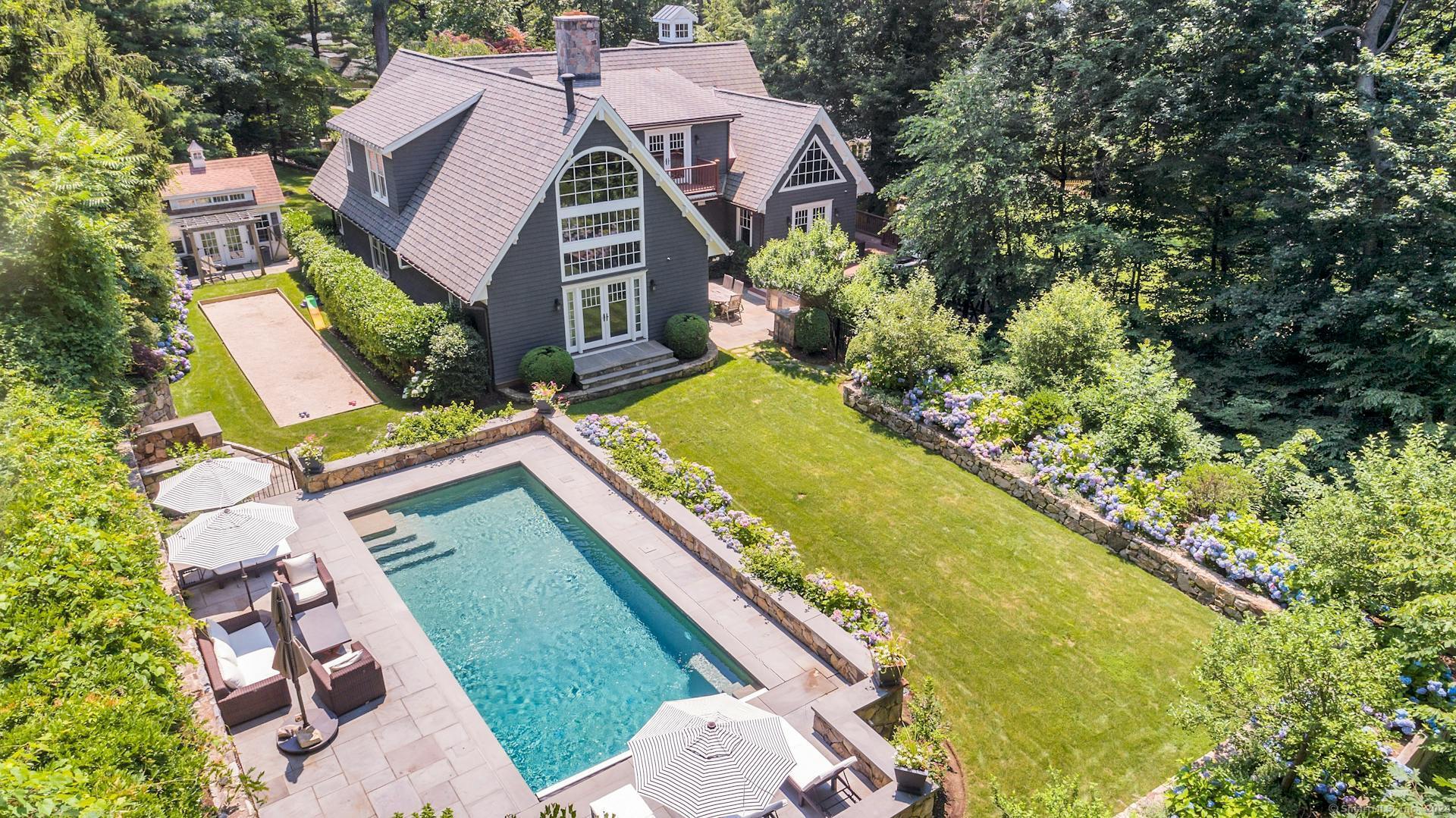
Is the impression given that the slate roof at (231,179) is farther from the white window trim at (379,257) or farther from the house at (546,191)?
the white window trim at (379,257)

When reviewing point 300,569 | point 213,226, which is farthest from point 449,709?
point 213,226

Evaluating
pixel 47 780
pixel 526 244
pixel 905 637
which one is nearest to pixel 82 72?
pixel 526 244

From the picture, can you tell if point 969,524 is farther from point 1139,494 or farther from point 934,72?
point 934,72

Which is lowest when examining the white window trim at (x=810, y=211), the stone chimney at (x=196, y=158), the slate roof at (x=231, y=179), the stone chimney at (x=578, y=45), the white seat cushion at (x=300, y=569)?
the white seat cushion at (x=300, y=569)

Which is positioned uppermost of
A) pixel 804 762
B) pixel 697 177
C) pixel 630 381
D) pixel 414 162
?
pixel 414 162

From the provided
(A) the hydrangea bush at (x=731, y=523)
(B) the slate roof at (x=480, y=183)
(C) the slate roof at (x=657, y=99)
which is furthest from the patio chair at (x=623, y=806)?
(C) the slate roof at (x=657, y=99)

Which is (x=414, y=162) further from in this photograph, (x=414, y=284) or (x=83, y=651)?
(x=83, y=651)

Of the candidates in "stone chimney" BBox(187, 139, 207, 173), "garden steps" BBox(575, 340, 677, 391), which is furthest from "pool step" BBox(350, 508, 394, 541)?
"stone chimney" BBox(187, 139, 207, 173)
